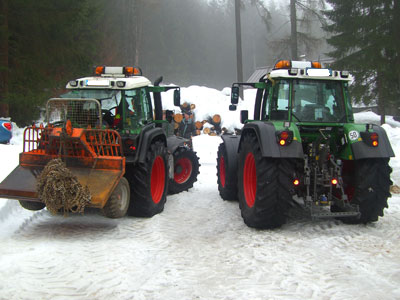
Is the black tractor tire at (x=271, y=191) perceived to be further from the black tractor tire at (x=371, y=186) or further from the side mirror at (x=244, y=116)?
the side mirror at (x=244, y=116)

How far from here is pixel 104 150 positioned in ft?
21.0

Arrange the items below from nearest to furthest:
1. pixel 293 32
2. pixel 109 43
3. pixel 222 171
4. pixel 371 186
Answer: pixel 371 186
pixel 222 171
pixel 293 32
pixel 109 43

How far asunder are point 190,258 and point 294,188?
212 cm

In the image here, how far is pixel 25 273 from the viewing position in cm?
412

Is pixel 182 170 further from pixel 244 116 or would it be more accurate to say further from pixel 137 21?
pixel 137 21

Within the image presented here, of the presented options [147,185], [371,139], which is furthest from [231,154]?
[371,139]

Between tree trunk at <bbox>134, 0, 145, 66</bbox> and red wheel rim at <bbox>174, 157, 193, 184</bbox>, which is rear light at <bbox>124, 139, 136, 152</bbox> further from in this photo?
tree trunk at <bbox>134, 0, 145, 66</bbox>

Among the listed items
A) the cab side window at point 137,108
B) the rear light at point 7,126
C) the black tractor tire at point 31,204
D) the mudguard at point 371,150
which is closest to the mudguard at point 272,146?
the mudguard at point 371,150

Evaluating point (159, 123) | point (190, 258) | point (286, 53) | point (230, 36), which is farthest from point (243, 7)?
point (230, 36)

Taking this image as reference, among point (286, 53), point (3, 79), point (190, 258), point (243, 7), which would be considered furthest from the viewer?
point (243, 7)

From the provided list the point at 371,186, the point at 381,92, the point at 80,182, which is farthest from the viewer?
the point at 381,92

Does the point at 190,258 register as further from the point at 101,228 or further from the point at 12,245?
the point at 12,245

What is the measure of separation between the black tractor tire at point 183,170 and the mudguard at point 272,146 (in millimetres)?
3187

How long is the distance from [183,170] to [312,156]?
Result: 142 inches
